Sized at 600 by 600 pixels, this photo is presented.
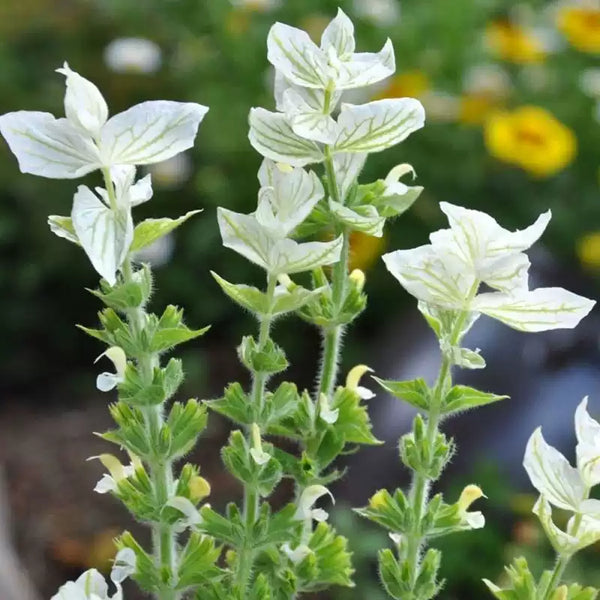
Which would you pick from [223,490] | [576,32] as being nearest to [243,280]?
[223,490]

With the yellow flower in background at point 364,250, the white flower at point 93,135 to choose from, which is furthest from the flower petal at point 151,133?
the yellow flower in background at point 364,250

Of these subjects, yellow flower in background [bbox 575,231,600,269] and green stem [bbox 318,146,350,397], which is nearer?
green stem [bbox 318,146,350,397]

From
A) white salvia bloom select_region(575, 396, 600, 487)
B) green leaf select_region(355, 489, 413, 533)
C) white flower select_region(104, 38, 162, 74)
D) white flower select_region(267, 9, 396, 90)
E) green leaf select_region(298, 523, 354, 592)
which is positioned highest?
white flower select_region(267, 9, 396, 90)

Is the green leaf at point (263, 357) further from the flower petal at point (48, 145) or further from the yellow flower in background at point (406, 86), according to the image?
the yellow flower in background at point (406, 86)

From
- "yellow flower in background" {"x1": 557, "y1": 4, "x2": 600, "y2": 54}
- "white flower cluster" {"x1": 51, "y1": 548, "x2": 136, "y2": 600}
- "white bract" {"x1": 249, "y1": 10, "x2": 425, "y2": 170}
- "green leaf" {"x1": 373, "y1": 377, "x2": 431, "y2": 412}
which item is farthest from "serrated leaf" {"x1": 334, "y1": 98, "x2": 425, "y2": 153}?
"yellow flower in background" {"x1": 557, "y1": 4, "x2": 600, "y2": 54}

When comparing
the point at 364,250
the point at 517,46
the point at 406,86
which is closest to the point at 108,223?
the point at 364,250

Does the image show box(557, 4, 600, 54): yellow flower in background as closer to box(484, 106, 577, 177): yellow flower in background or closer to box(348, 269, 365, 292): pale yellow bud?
box(484, 106, 577, 177): yellow flower in background
